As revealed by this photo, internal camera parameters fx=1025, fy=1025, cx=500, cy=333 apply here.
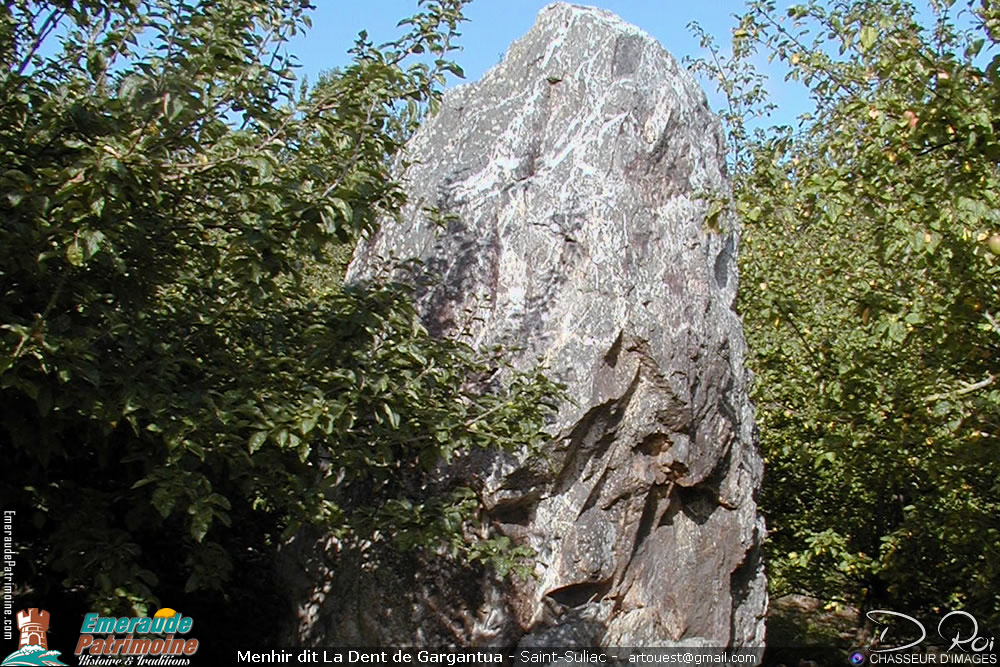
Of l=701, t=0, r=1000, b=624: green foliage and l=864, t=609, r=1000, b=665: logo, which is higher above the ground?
l=701, t=0, r=1000, b=624: green foliage

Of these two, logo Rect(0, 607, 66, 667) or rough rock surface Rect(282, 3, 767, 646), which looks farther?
rough rock surface Rect(282, 3, 767, 646)

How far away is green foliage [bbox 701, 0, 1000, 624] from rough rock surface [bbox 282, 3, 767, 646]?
1.83 feet

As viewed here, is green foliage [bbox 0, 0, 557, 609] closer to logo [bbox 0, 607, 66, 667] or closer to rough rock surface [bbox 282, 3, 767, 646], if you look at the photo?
logo [bbox 0, 607, 66, 667]

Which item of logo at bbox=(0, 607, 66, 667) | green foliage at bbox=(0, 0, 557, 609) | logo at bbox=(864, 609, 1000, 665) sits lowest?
logo at bbox=(0, 607, 66, 667)

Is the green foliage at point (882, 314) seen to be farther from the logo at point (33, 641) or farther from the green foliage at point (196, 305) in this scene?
the logo at point (33, 641)

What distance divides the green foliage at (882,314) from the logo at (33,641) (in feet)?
11.1

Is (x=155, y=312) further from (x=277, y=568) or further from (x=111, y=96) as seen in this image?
(x=277, y=568)

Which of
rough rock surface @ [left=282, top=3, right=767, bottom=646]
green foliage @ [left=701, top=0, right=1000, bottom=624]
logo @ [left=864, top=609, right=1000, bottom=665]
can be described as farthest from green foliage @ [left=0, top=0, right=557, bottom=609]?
logo @ [left=864, top=609, right=1000, bottom=665]

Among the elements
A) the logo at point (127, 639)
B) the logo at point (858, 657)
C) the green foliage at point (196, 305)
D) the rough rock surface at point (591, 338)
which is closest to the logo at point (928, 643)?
the logo at point (858, 657)

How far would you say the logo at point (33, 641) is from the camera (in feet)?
13.6

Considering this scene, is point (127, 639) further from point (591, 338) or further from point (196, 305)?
point (591, 338)

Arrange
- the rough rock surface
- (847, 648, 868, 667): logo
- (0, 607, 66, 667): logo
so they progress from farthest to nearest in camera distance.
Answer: (847, 648, 868, 667): logo
the rough rock surface
(0, 607, 66, 667): logo

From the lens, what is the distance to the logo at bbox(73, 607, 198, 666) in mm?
3820

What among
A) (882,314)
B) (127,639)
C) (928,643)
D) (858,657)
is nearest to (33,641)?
(127,639)
